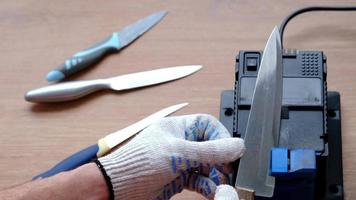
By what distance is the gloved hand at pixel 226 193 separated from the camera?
584 mm

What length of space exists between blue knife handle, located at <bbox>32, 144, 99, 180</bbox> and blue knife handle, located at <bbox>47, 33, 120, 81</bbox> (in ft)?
0.41

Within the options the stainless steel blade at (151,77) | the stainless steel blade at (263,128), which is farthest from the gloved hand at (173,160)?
the stainless steel blade at (151,77)

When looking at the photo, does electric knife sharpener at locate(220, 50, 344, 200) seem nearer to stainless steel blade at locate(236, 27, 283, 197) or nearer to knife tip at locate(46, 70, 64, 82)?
stainless steel blade at locate(236, 27, 283, 197)

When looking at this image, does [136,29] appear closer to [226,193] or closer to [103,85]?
[103,85]

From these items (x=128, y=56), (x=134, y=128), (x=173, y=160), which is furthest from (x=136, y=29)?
(x=173, y=160)

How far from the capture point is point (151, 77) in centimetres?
77

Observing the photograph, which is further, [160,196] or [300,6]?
[300,6]

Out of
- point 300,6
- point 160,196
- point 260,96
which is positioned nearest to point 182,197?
point 160,196

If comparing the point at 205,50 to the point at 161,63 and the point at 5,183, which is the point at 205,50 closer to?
the point at 161,63

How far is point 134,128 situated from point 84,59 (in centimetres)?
13

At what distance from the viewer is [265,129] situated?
0.61 m

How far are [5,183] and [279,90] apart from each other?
33 centimetres

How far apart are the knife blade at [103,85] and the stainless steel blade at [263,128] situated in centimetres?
16

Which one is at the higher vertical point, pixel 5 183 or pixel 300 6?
pixel 300 6
